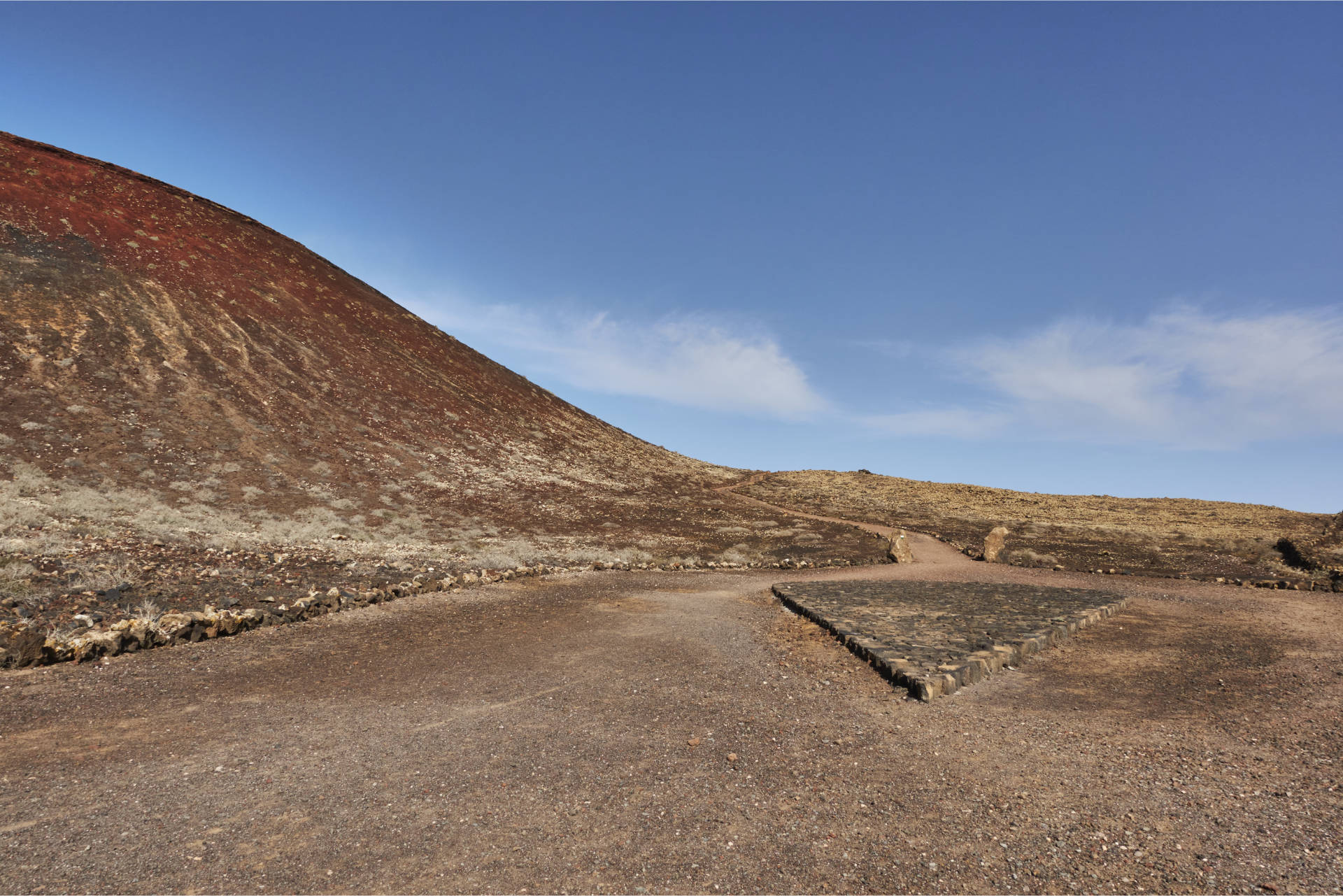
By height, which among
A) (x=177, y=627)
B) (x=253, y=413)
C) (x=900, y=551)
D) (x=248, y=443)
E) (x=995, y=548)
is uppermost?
(x=253, y=413)

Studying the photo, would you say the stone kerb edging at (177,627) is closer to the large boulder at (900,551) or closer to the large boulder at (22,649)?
the large boulder at (22,649)

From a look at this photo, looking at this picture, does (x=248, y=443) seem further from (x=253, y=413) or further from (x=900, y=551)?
(x=900, y=551)

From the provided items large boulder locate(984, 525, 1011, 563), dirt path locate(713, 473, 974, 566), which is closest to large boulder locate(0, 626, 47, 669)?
dirt path locate(713, 473, 974, 566)

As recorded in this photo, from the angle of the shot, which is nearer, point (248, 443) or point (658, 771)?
point (658, 771)

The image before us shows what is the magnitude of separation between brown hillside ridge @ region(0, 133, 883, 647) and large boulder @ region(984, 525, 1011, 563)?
4.77m

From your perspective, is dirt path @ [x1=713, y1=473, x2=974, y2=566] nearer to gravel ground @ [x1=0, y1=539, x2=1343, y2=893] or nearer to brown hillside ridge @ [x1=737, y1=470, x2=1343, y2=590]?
brown hillside ridge @ [x1=737, y1=470, x2=1343, y2=590]

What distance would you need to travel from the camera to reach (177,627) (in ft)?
42.7

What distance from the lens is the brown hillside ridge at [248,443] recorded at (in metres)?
20.6

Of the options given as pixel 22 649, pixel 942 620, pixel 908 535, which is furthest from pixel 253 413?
pixel 942 620

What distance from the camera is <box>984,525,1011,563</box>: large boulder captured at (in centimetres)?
2912

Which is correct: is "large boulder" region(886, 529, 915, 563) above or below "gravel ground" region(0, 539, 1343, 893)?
above

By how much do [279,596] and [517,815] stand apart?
1243 cm

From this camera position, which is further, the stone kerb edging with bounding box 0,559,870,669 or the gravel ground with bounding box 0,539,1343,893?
the stone kerb edging with bounding box 0,559,870,669

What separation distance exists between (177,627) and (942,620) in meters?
16.0
